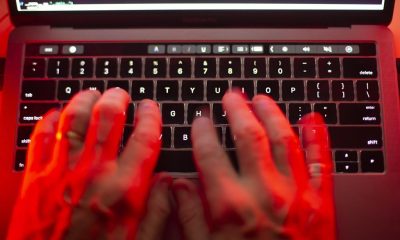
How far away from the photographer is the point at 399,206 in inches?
24.9

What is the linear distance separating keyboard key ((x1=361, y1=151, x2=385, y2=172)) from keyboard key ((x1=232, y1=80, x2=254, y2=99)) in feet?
0.62

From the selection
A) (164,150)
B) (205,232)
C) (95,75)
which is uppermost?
(95,75)

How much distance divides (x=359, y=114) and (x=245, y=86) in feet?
0.59

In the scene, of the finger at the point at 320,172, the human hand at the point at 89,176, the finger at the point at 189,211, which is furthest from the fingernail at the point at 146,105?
the finger at the point at 320,172

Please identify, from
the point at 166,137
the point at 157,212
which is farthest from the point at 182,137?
the point at 157,212

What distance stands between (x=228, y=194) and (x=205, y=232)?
7 centimetres

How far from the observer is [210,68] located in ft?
2.27

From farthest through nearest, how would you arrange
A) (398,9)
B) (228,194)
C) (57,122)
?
(398,9)
(57,122)
(228,194)

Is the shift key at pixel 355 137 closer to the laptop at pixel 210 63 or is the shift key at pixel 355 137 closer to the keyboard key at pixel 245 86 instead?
the laptop at pixel 210 63

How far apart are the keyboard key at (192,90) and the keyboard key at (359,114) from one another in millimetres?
218

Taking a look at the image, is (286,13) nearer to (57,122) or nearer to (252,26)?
(252,26)

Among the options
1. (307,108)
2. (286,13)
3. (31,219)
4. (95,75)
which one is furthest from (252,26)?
(31,219)

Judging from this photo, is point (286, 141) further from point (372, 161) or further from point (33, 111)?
point (33, 111)

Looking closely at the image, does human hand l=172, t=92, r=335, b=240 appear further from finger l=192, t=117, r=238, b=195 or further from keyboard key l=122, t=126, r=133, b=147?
keyboard key l=122, t=126, r=133, b=147
